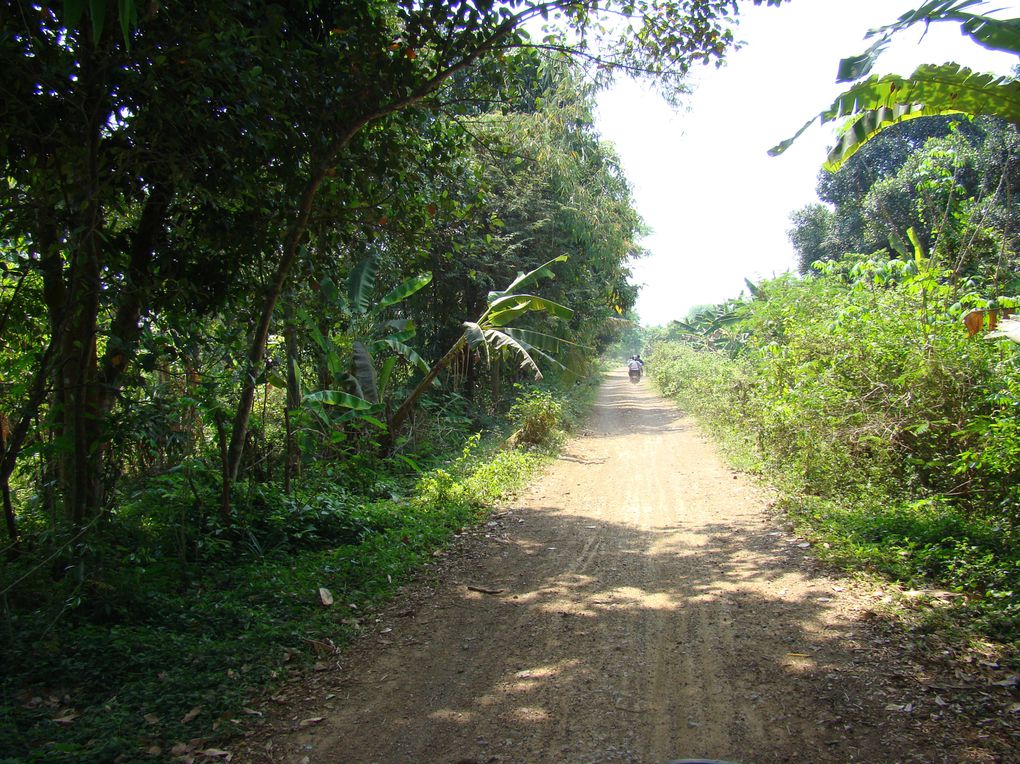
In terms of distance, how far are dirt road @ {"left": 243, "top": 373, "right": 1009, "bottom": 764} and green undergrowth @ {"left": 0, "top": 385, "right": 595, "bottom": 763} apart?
1.27ft

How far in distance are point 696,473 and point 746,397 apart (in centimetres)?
372

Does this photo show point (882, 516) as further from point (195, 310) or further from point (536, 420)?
point (536, 420)

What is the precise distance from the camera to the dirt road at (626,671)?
3.31 metres

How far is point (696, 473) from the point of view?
35.8ft

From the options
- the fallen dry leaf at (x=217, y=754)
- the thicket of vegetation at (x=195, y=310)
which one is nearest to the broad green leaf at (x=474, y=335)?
the thicket of vegetation at (x=195, y=310)

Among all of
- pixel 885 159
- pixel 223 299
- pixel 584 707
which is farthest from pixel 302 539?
pixel 885 159

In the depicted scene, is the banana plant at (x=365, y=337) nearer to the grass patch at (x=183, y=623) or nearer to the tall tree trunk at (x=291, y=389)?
the tall tree trunk at (x=291, y=389)

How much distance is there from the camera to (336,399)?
27.3 ft

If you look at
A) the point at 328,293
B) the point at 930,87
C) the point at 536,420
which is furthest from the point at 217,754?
the point at 536,420

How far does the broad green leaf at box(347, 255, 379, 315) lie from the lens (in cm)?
1034

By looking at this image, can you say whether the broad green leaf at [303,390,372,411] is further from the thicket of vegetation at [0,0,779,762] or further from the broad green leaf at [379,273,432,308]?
the broad green leaf at [379,273,432,308]

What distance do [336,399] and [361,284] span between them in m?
2.74

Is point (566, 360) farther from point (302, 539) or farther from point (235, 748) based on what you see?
point (235, 748)

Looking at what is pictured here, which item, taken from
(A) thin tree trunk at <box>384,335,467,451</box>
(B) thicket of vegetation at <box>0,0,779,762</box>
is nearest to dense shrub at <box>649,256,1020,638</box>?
(B) thicket of vegetation at <box>0,0,779,762</box>
